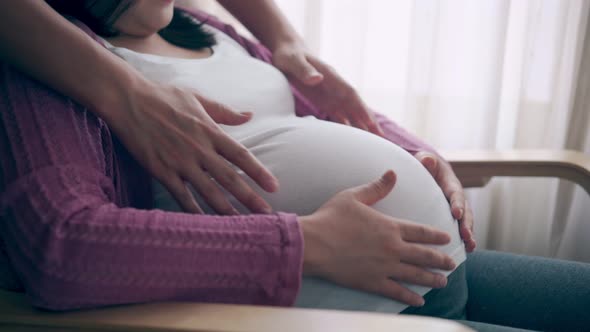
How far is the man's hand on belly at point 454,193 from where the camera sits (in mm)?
884

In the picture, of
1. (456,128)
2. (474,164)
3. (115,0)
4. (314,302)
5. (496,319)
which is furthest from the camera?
(456,128)

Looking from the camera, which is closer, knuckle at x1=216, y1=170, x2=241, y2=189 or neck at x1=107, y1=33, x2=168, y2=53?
knuckle at x1=216, y1=170, x2=241, y2=189

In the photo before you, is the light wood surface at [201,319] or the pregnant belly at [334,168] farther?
the pregnant belly at [334,168]

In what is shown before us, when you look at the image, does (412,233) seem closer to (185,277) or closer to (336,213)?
(336,213)

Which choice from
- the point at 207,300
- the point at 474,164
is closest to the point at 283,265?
the point at 207,300

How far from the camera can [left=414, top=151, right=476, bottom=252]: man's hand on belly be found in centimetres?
88

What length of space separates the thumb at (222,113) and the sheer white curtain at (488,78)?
100 centimetres

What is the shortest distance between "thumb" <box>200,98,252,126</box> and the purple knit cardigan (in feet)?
0.51

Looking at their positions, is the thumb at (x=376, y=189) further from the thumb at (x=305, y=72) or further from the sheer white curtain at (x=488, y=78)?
the sheer white curtain at (x=488, y=78)

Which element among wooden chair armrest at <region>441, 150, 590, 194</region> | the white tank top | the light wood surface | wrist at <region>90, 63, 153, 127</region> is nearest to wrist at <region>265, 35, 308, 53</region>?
the white tank top

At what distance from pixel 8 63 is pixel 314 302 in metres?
0.49

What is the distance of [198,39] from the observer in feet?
3.43

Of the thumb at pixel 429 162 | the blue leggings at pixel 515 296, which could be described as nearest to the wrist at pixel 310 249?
the blue leggings at pixel 515 296

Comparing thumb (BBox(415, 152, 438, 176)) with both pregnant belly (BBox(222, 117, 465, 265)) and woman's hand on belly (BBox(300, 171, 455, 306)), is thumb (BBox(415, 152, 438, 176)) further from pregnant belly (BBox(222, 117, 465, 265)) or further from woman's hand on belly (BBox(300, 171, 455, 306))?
woman's hand on belly (BBox(300, 171, 455, 306))
